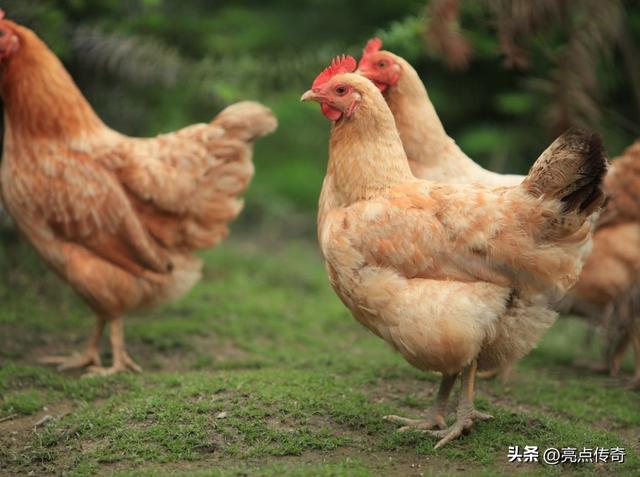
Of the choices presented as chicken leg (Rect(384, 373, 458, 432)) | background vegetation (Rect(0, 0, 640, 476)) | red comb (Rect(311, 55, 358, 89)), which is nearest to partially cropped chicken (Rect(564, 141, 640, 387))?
background vegetation (Rect(0, 0, 640, 476))

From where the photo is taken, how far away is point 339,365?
656cm

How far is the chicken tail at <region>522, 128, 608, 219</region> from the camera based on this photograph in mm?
4254

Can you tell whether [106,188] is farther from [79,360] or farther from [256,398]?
[256,398]

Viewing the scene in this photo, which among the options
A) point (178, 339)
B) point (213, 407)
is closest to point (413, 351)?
point (213, 407)

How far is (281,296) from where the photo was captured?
870cm

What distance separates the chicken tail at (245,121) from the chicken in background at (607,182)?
1.00m

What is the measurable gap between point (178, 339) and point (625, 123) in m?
5.51

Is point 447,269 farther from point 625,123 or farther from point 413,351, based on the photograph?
point 625,123

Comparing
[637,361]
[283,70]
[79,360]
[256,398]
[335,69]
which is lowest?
[79,360]

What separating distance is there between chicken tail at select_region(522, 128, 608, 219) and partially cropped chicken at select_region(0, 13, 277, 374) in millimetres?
2937

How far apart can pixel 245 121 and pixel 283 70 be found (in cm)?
280

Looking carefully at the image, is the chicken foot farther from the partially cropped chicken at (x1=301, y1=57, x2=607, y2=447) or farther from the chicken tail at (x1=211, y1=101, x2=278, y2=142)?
the chicken tail at (x1=211, y1=101, x2=278, y2=142)

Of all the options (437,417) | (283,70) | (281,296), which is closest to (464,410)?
(437,417)

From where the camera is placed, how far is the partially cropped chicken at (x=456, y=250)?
4.45 m
